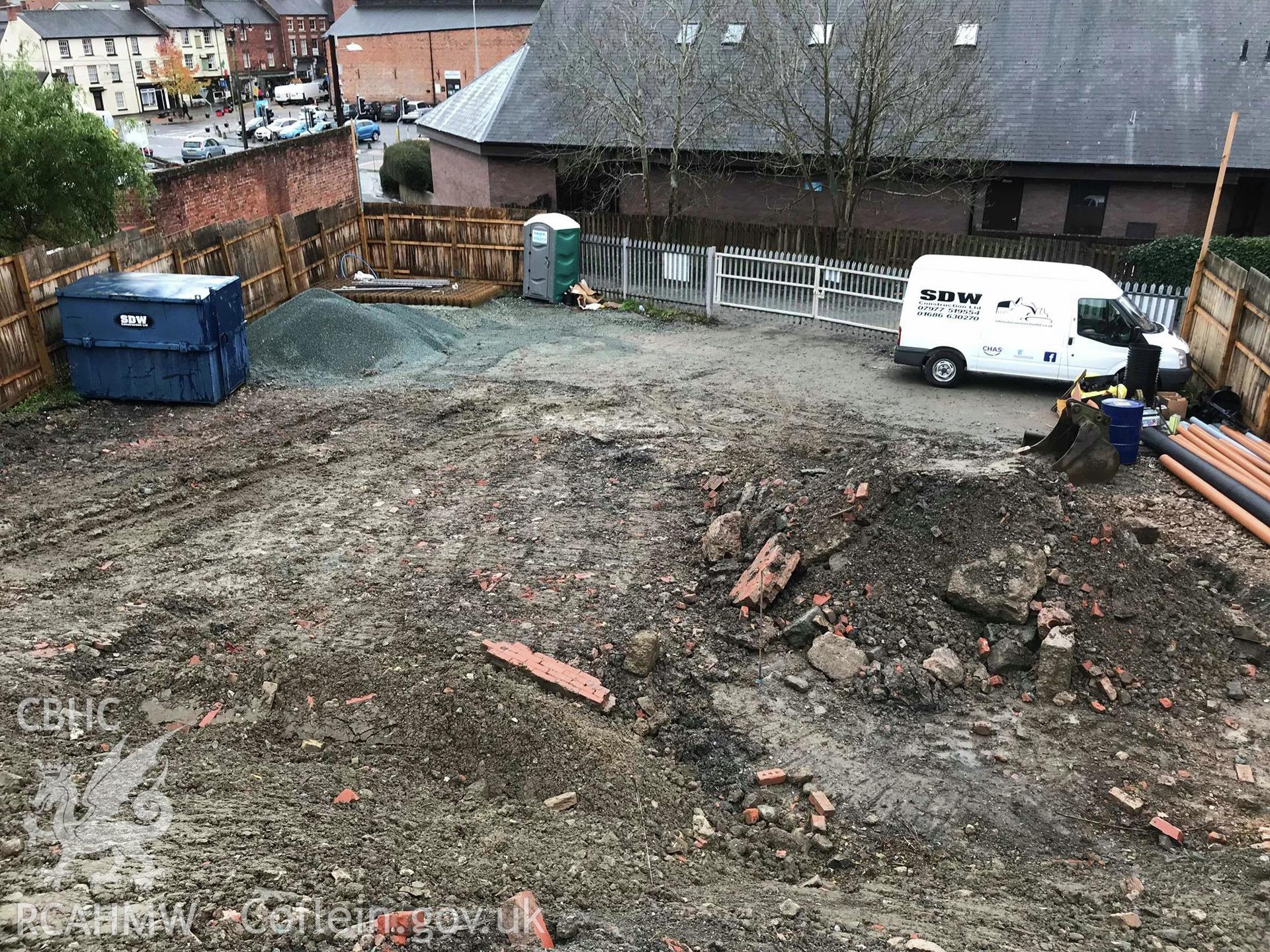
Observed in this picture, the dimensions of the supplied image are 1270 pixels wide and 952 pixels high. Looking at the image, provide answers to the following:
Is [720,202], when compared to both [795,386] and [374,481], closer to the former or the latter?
[795,386]

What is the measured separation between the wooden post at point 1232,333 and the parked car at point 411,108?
55.1m

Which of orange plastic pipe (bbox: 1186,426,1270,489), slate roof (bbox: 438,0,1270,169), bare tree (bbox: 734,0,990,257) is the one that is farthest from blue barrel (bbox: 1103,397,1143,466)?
slate roof (bbox: 438,0,1270,169)

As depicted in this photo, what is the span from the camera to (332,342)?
15875 mm

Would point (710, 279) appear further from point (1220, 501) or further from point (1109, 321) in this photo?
point (1220, 501)

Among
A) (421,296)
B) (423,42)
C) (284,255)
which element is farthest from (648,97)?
(423,42)

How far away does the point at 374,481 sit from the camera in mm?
11492

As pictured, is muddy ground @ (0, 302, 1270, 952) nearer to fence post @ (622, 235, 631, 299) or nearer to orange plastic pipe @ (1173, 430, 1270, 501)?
orange plastic pipe @ (1173, 430, 1270, 501)

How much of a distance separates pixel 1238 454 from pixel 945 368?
449 centimetres

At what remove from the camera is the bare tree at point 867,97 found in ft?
67.6

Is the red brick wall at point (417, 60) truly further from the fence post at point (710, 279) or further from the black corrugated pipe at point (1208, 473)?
the black corrugated pipe at point (1208, 473)

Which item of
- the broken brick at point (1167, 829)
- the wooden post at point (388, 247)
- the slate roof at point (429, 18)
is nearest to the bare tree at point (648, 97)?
the wooden post at point (388, 247)

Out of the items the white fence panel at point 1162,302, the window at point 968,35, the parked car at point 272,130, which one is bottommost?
the white fence panel at point 1162,302

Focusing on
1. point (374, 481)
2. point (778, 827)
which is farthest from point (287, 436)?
point (778, 827)

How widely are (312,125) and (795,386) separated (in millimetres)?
46813
